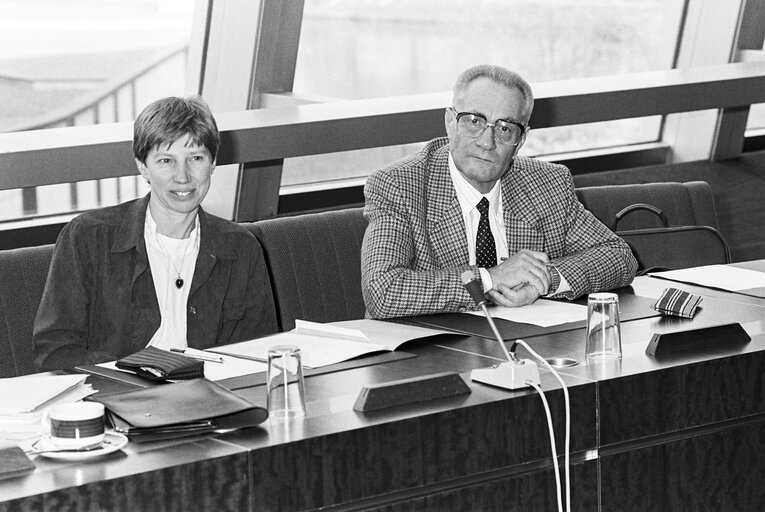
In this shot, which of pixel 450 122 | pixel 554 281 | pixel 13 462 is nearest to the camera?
pixel 13 462

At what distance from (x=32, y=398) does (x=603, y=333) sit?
42.2 inches

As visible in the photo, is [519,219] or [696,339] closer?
[696,339]

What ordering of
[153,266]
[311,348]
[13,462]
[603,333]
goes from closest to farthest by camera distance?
[13,462] < [603,333] < [311,348] < [153,266]

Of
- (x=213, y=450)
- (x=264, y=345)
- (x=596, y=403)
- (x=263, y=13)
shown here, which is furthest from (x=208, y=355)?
(x=263, y=13)

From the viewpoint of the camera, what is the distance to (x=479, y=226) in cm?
312

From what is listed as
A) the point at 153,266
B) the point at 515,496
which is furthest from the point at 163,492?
the point at 153,266

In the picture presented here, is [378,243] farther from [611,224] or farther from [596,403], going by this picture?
[611,224]

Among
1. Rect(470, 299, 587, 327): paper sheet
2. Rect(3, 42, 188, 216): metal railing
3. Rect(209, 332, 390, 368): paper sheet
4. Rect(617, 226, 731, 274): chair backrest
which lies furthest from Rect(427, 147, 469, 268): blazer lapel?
Rect(3, 42, 188, 216): metal railing

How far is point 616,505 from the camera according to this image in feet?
6.95

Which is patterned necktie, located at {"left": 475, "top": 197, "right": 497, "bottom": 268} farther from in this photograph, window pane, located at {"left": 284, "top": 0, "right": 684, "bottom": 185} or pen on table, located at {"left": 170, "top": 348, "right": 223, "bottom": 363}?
window pane, located at {"left": 284, "top": 0, "right": 684, "bottom": 185}

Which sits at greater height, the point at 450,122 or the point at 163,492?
the point at 450,122

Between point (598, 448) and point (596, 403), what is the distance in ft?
0.28

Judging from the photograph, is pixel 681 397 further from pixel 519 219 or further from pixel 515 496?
Result: pixel 519 219

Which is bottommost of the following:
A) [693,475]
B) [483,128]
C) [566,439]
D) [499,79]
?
[693,475]
